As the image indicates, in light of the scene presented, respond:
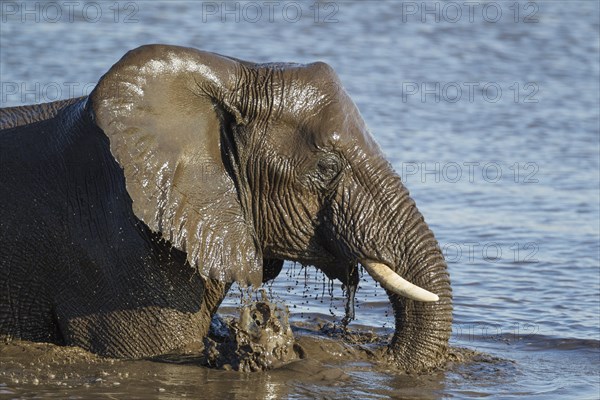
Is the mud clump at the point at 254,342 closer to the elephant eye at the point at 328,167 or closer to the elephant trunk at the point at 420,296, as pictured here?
the elephant trunk at the point at 420,296

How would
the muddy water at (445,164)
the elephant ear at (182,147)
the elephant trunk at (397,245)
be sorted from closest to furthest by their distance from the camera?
the elephant ear at (182,147)
the elephant trunk at (397,245)
the muddy water at (445,164)

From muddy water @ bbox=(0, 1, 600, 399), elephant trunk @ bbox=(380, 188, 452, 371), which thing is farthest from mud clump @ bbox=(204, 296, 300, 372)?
elephant trunk @ bbox=(380, 188, 452, 371)

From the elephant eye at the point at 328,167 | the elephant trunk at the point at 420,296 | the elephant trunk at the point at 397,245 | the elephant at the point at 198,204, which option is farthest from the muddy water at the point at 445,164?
the elephant eye at the point at 328,167

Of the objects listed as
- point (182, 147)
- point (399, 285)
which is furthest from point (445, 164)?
point (182, 147)

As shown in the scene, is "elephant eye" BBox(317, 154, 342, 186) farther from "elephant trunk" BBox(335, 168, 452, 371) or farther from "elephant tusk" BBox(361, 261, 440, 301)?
"elephant tusk" BBox(361, 261, 440, 301)

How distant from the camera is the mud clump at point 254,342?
9.98 meters

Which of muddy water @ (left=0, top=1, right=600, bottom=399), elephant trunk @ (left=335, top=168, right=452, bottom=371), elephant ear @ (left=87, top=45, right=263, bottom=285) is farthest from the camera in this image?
muddy water @ (left=0, top=1, right=600, bottom=399)

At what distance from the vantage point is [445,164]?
17312 mm

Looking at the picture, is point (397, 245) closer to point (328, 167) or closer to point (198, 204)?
point (328, 167)

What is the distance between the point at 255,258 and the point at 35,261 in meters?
1.60

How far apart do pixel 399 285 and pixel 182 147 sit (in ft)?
5.55

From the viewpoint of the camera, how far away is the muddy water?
9945 mm

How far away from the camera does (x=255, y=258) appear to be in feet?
31.2

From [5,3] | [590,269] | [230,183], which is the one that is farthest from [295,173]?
[5,3]
